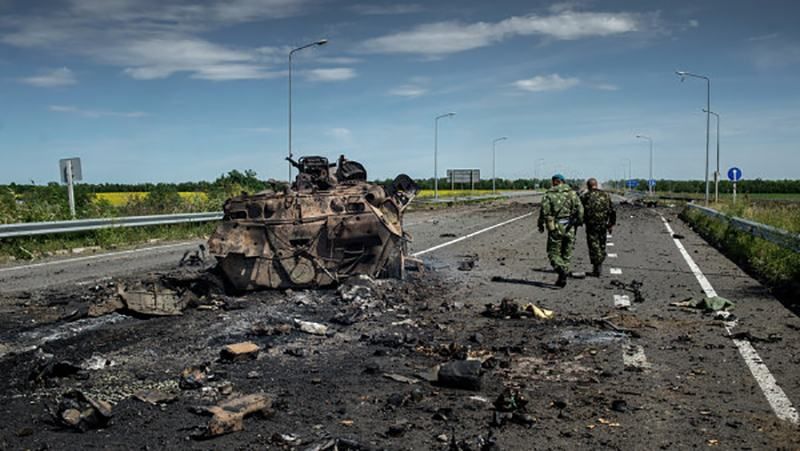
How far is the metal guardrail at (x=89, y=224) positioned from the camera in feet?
61.0

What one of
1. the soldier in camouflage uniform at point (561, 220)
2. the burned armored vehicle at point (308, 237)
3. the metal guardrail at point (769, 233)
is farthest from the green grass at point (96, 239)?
the metal guardrail at point (769, 233)

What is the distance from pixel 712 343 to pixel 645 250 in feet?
40.4

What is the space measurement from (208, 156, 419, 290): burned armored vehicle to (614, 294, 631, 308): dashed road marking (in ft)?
11.6

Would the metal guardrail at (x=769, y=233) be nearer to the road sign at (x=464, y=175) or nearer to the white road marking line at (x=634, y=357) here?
the white road marking line at (x=634, y=357)

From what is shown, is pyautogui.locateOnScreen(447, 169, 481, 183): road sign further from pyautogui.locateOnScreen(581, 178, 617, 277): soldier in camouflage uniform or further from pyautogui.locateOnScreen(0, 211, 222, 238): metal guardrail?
pyautogui.locateOnScreen(581, 178, 617, 277): soldier in camouflage uniform

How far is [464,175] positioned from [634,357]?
72056mm

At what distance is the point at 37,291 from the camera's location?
39.0 ft

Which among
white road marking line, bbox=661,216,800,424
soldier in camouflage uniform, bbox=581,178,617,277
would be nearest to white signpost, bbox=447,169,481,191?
soldier in camouflage uniform, bbox=581,178,617,277

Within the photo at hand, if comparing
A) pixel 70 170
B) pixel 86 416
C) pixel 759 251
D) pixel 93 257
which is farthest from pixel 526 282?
pixel 70 170

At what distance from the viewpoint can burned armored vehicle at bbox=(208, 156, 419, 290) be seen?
11039 mm

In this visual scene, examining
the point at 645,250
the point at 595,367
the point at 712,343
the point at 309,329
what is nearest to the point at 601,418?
the point at 595,367

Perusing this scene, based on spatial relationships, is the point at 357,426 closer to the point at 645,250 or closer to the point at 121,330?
the point at 121,330

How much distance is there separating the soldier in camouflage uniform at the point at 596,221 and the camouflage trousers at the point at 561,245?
1210 mm

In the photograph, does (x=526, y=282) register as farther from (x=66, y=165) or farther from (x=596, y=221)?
(x=66, y=165)
